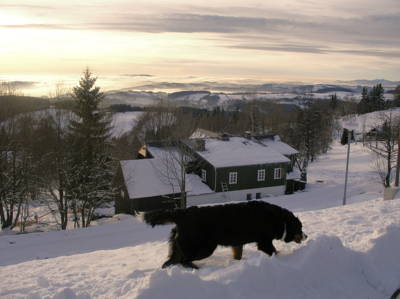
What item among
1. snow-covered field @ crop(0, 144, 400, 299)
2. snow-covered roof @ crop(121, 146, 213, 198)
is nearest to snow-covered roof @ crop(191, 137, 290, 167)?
snow-covered roof @ crop(121, 146, 213, 198)

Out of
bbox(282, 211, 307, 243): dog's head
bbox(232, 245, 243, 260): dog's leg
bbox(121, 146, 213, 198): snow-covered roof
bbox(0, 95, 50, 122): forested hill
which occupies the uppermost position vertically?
bbox(0, 95, 50, 122): forested hill

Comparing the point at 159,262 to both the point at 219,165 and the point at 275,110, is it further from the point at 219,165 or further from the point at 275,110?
the point at 275,110

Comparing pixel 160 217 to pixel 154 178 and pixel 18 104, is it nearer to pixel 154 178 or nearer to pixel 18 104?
pixel 154 178

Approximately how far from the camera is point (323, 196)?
3256cm

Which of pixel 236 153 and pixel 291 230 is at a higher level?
pixel 291 230

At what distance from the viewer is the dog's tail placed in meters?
6.19

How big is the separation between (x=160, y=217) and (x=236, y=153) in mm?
28850

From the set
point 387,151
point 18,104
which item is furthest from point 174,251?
point 387,151

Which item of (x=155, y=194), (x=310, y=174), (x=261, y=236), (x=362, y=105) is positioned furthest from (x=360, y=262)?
(x=362, y=105)

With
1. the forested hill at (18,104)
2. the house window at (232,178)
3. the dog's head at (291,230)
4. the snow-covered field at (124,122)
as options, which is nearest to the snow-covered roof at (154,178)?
the house window at (232,178)

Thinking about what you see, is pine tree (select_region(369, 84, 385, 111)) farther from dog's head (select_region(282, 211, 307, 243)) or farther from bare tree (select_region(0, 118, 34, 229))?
dog's head (select_region(282, 211, 307, 243))

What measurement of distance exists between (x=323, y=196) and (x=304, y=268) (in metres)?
29.2

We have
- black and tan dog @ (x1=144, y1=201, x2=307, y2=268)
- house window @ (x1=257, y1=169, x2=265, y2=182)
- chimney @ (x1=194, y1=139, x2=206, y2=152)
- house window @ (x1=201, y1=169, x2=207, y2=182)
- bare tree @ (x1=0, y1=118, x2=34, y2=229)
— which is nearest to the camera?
black and tan dog @ (x1=144, y1=201, x2=307, y2=268)

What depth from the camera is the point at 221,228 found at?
249 inches
